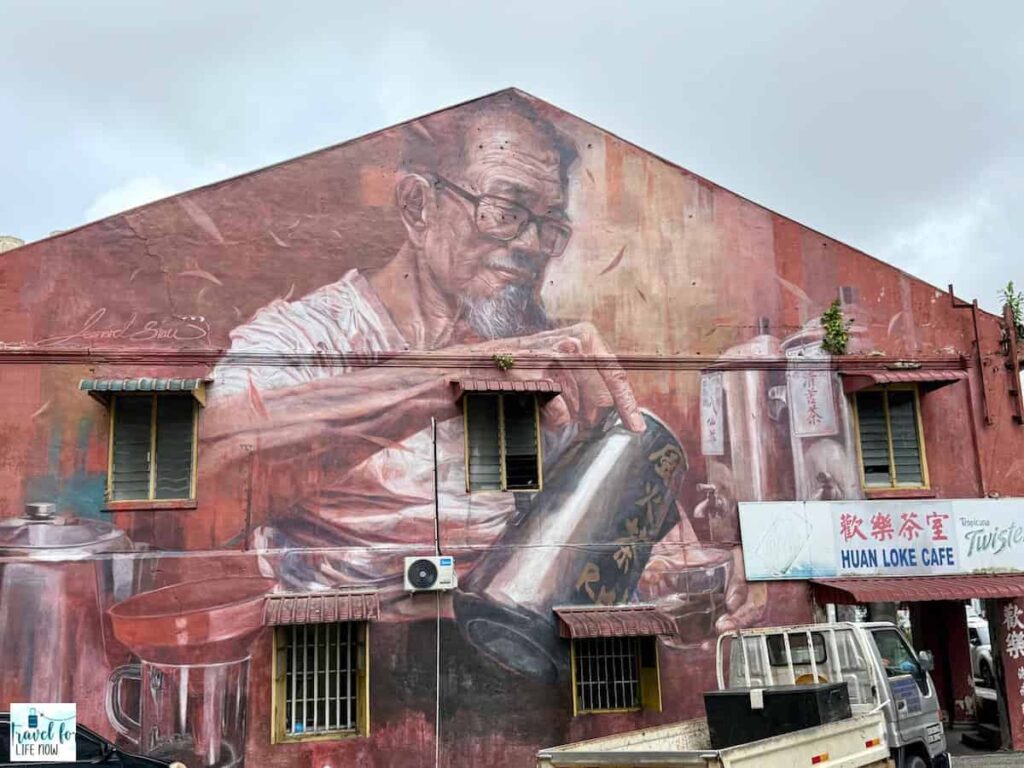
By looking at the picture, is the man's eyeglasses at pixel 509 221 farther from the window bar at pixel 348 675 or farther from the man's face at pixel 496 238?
the window bar at pixel 348 675

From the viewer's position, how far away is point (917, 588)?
12781 millimetres

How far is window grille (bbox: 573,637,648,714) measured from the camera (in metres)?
12.5

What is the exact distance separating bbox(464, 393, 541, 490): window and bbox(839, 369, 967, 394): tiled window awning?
4.71m

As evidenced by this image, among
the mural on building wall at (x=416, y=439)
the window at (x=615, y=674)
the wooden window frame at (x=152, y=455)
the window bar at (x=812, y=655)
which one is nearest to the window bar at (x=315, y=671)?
the mural on building wall at (x=416, y=439)

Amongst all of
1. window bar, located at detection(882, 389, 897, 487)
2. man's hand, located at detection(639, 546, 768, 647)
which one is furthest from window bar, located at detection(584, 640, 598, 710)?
window bar, located at detection(882, 389, 897, 487)

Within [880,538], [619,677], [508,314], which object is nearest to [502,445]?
[508,314]

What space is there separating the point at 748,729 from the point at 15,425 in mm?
9246

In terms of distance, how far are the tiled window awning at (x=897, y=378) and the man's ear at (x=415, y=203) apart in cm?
651

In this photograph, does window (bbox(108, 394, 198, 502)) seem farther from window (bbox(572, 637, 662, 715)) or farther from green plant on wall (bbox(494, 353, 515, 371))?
window (bbox(572, 637, 662, 715))

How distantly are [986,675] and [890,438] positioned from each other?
21.6ft

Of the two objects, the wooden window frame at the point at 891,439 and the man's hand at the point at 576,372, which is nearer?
the man's hand at the point at 576,372

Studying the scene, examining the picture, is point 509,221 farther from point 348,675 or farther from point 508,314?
point 348,675

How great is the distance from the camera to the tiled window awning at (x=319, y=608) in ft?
37.3

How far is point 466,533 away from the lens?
12.5 meters
